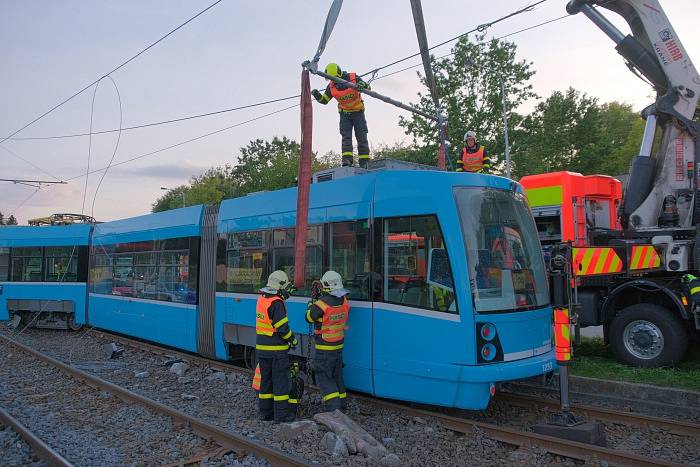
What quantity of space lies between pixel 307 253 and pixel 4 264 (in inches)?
500

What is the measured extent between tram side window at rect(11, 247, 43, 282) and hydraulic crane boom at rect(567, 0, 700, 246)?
14855 millimetres

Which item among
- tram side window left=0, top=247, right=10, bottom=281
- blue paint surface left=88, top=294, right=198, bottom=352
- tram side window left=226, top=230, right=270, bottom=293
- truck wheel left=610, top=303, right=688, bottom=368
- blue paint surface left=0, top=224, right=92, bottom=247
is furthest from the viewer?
tram side window left=0, top=247, right=10, bottom=281

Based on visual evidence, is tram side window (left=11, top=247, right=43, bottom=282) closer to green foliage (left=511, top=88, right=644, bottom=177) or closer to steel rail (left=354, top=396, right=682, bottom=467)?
steel rail (left=354, top=396, right=682, bottom=467)

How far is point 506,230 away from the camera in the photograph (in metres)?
→ 6.40

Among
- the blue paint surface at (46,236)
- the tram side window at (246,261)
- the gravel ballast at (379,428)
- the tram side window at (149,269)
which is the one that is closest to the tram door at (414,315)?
the gravel ballast at (379,428)

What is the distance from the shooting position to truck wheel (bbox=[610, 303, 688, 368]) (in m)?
7.86

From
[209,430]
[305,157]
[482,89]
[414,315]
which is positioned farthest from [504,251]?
[482,89]

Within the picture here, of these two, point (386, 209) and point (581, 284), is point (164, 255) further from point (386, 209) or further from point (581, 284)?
point (581, 284)

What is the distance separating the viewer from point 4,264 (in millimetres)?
16328

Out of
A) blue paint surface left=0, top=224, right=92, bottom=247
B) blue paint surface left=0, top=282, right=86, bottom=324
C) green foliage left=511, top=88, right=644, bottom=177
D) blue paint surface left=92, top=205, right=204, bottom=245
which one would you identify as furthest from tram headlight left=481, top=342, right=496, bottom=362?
green foliage left=511, top=88, right=644, bottom=177

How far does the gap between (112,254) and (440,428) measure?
1064 centimetres

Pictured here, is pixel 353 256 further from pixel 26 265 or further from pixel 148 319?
pixel 26 265

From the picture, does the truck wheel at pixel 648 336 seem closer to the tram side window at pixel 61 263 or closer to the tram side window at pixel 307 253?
the tram side window at pixel 307 253

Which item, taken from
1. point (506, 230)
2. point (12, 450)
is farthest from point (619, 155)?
point (12, 450)
